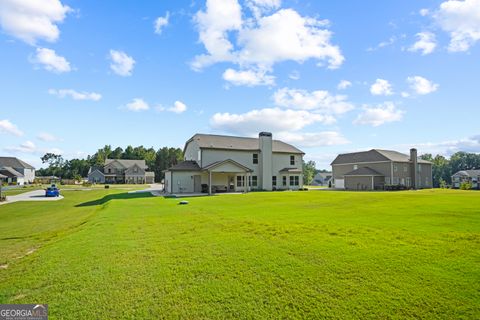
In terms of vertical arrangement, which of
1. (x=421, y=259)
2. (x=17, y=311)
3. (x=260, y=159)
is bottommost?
(x=17, y=311)

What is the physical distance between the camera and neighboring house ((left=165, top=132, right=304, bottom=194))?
32125 mm

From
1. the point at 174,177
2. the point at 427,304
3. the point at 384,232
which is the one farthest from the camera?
the point at 174,177

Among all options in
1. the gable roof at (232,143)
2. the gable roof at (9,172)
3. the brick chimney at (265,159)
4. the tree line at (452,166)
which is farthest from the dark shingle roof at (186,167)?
the tree line at (452,166)

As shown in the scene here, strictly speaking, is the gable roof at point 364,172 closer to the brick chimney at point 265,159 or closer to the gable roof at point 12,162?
the brick chimney at point 265,159

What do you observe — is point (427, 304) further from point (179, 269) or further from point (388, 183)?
point (388, 183)

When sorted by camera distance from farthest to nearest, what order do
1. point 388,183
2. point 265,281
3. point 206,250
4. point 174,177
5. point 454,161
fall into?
1. point 454,161
2. point 388,183
3. point 174,177
4. point 206,250
5. point 265,281

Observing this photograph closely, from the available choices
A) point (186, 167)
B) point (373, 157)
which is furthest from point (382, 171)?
point (186, 167)

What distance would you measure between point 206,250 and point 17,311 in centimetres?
378

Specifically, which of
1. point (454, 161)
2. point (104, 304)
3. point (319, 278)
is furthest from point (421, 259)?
point (454, 161)

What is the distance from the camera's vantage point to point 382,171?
45031mm

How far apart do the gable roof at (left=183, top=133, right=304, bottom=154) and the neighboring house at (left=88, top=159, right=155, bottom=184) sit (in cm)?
4839

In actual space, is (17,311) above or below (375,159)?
below

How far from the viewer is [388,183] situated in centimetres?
4428
